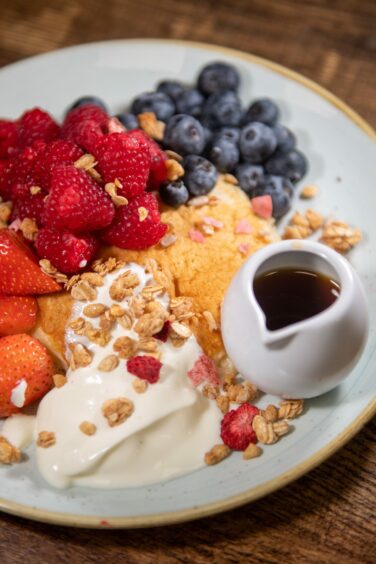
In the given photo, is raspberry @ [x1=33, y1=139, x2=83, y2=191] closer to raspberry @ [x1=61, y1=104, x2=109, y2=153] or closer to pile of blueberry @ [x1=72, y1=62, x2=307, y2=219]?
raspberry @ [x1=61, y1=104, x2=109, y2=153]

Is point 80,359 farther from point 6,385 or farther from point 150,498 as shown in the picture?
point 150,498

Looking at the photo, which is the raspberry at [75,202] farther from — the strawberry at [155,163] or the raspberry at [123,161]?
the strawberry at [155,163]

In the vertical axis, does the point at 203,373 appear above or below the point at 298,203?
below

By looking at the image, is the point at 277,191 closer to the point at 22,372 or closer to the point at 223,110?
the point at 223,110

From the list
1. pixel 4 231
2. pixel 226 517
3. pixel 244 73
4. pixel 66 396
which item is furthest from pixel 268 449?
pixel 244 73

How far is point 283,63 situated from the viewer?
2.33m

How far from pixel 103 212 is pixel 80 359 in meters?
0.32

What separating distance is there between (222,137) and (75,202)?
21.3 inches

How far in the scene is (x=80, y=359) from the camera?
149cm

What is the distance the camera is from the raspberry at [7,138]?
1814 mm

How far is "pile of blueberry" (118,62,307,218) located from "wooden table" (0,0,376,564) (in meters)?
0.39

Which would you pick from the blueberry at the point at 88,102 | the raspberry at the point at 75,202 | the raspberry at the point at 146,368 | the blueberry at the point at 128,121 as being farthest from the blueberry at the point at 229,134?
the raspberry at the point at 146,368

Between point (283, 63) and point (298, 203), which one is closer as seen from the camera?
point (298, 203)

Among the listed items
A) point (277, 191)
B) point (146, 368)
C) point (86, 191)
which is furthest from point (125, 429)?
point (277, 191)
